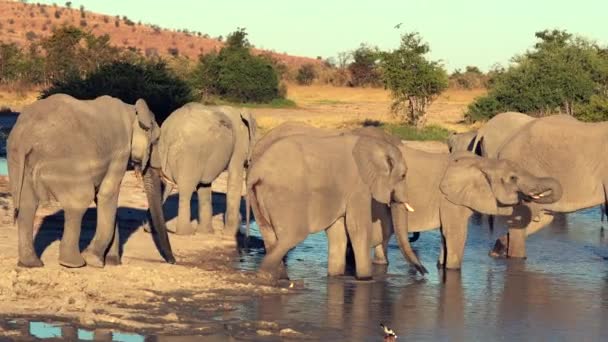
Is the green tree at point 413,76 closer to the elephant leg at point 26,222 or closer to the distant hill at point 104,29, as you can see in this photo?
the elephant leg at point 26,222

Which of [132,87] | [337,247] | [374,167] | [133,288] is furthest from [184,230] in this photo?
[132,87]

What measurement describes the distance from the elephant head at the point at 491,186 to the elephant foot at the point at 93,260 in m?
3.51

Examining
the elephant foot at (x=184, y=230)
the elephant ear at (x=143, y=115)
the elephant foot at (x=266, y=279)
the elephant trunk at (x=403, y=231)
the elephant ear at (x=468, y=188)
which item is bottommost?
the elephant foot at (x=184, y=230)

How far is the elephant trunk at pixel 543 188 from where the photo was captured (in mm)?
12680

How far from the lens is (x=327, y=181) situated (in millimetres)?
11641

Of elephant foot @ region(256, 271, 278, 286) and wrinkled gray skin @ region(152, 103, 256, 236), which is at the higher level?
wrinkled gray skin @ region(152, 103, 256, 236)

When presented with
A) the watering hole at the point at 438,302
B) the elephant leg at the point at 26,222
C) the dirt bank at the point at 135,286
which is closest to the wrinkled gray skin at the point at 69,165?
the elephant leg at the point at 26,222

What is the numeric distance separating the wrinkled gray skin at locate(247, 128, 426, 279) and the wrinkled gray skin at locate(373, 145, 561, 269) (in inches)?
28.7

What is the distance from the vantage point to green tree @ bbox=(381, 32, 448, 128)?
3906 cm

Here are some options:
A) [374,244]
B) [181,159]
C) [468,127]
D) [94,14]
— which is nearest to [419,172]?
[374,244]

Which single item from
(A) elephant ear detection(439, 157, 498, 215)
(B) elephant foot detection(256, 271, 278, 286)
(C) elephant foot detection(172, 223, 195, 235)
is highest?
(A) elephant ear detection(439, 157, 498, 215)

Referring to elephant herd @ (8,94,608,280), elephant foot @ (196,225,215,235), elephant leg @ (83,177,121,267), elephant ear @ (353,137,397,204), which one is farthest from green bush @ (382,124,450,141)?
elephant leg @ (83,177,121,267)

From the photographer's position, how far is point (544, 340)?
9.54 meters

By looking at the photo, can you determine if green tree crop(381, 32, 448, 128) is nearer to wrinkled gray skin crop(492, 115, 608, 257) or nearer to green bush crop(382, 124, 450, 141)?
green bush crop(382, 124, 450, 141)
